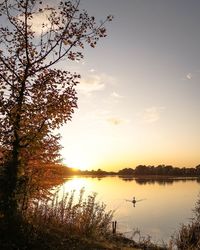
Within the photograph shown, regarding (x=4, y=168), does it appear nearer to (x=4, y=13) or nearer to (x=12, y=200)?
(x=12, y=200)

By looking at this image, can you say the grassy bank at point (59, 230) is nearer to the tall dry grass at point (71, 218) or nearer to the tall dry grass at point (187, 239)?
the tall dry grass at point (71, 218)

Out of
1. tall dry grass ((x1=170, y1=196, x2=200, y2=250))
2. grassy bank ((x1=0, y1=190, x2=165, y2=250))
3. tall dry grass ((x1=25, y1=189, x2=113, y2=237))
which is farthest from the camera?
tall dry grass ((x1=170, y1=196, x2=200, y2=250))

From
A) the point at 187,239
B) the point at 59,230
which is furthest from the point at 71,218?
the point at 187,239

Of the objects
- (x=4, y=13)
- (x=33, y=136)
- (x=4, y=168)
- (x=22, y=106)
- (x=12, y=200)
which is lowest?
(x=12, y=200)

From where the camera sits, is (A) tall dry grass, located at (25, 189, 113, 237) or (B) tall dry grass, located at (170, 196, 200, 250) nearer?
(A) tall dry grass, located at (25, 189, 113, 237)

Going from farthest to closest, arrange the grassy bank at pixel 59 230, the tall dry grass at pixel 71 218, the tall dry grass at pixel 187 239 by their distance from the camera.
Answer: the tall dry grass at pixel 187 239, the tall dry grass at pixel 71 218, the grassy bank at pixel 59 230

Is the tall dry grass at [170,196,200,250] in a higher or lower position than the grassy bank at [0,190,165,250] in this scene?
lower

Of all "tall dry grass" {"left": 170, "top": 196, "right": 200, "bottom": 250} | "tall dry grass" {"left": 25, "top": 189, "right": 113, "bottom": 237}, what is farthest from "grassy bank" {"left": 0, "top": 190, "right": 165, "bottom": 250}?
"tall dry grass" {"left": 170, "top": 196, "right": 200, "bottom": 250}

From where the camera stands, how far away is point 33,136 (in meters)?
17.0

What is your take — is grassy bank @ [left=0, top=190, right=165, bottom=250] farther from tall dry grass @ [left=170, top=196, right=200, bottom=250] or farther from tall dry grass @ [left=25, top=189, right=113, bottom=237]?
tall dry grass @ [left=170, top=196, right=200, bottom=250]

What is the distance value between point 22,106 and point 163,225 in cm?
4836

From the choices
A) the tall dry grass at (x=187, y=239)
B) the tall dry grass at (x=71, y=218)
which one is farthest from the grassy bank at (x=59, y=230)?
Result: the tall dry grass at (x=187, y=239)

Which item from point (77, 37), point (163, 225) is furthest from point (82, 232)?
point (163, 225)

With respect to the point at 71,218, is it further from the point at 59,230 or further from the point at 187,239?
the point at 187,239
